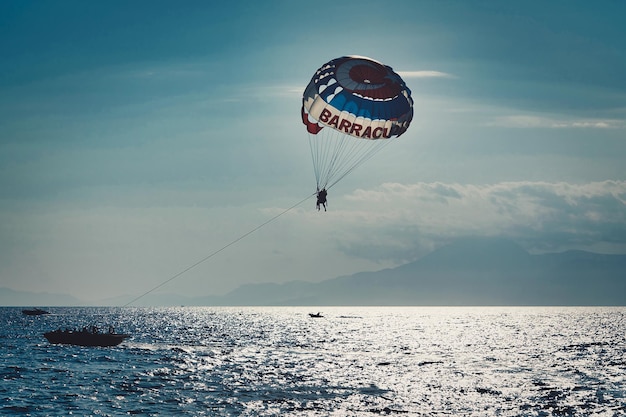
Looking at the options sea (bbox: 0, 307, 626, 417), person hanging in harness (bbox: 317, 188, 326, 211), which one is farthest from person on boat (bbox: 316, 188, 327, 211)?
sea (bbox: 0, 307, 626, 417)

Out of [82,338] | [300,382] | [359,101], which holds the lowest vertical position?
[300,382]

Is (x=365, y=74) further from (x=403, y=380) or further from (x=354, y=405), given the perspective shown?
(x=403, y=380)

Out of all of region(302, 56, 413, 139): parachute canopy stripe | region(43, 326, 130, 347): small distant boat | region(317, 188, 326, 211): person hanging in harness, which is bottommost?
region(43, 326, 130, 347): small distant boat

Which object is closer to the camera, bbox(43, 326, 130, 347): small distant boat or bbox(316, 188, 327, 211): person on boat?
bbox(316, 188, 327, 211): person on boat

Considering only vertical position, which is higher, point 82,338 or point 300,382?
point 82,338

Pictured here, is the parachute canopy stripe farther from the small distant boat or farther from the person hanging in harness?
the small distant boat

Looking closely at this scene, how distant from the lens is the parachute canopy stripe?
55344 mm

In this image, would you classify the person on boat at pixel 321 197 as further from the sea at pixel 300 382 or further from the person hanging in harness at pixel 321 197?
the sea at pixel 300 382

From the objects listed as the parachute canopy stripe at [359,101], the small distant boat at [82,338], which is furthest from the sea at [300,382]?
the parachute canopy stripe at [359,101]

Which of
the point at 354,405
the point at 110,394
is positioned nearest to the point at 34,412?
the point at 110,394

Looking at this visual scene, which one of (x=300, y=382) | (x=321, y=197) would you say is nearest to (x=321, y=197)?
(x=321, y=197)

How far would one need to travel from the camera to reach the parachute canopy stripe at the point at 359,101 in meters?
55.3

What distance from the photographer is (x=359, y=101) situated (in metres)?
55.5

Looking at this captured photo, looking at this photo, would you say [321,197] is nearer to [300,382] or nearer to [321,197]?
[321,197]
